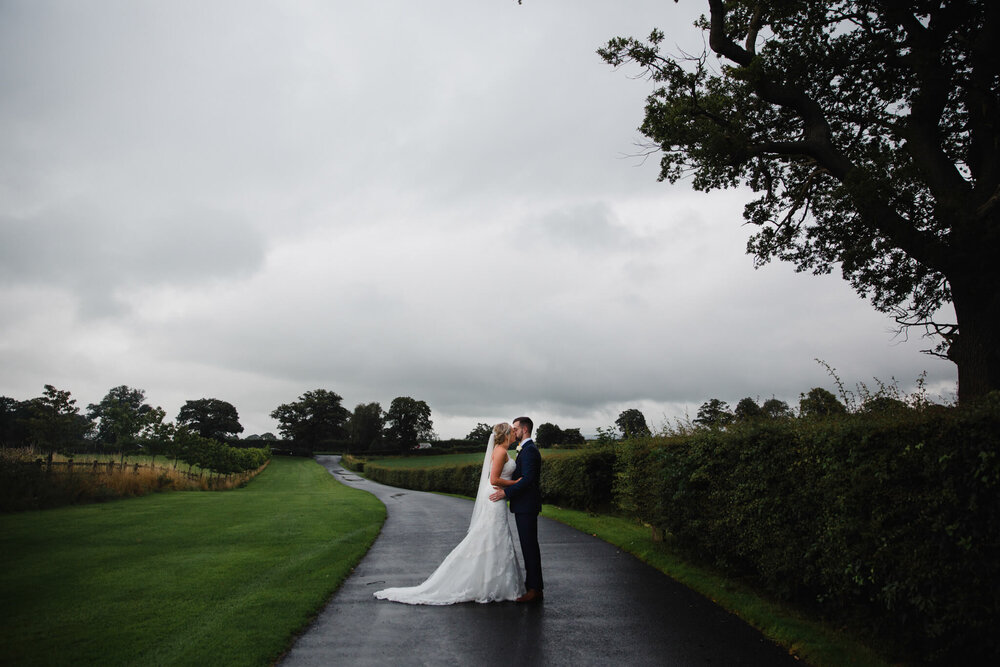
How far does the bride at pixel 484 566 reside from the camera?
7.15 meters

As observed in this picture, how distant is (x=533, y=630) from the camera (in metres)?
5.99

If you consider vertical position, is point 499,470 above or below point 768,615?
above

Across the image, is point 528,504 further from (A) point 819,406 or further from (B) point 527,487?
(A) point 819,406

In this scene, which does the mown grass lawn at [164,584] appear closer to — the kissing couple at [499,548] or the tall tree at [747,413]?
the kissing couple at [499,548]

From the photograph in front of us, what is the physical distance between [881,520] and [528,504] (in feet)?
13.2

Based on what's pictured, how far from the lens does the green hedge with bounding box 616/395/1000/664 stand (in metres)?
4.29

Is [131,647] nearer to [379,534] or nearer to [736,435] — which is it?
[736,435]

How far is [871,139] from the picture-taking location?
15.6 meters

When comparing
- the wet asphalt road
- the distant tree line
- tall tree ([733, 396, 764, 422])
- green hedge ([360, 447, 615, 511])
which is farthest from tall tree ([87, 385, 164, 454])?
tall tree ([733, 396, 764, 422])

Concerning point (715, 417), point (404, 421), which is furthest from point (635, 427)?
point (404, 421)

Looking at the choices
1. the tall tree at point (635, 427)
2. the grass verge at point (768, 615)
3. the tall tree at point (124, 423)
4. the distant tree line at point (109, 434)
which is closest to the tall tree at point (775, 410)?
the grass verge at point (768, 615)

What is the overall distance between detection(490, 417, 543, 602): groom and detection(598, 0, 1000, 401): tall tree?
30.2 ft

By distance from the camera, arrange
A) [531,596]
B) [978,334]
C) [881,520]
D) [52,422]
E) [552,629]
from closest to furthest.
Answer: [881,520] < [552,629] < [531,596] < [978,334] < [52,422]

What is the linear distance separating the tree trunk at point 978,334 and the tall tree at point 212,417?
137m
